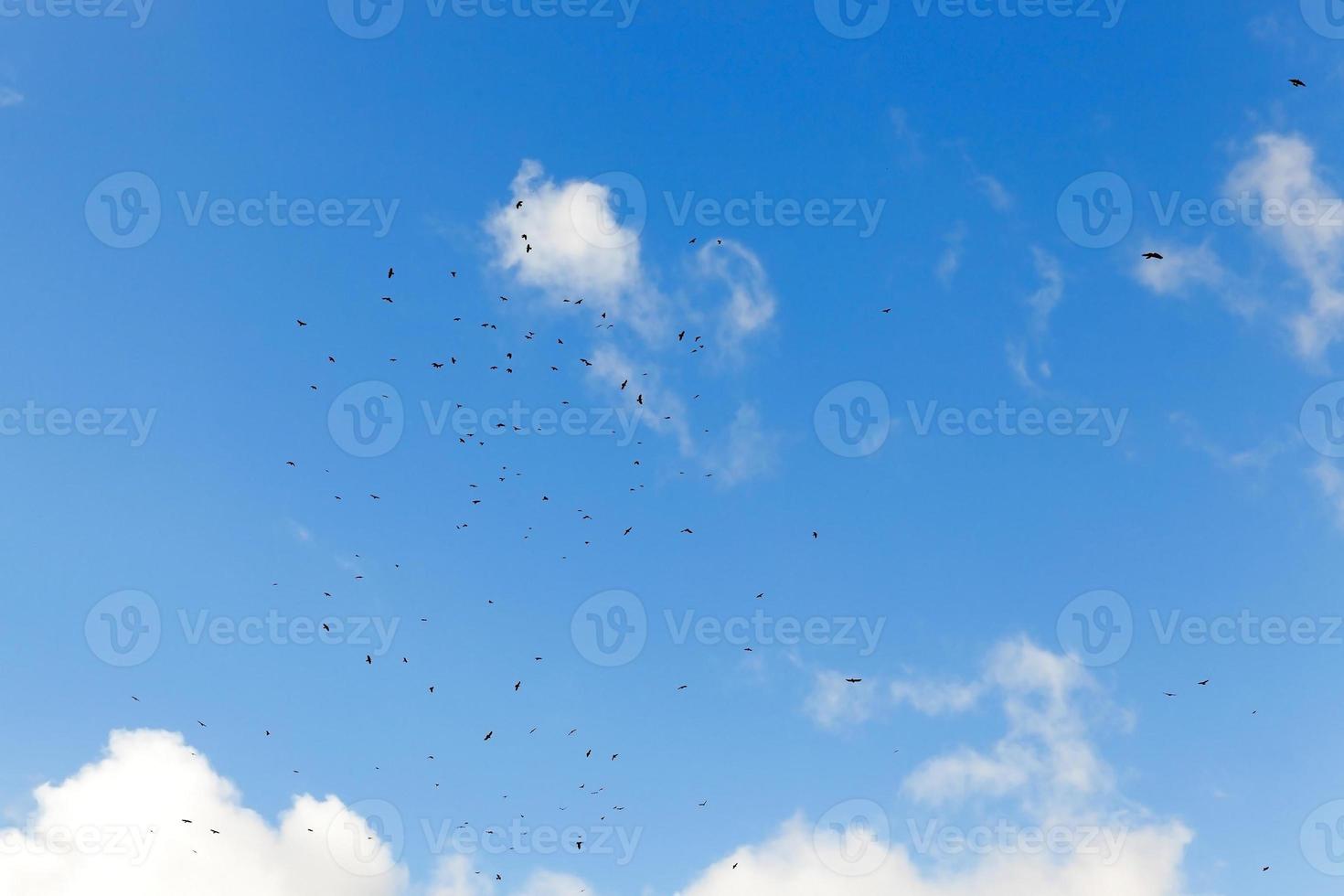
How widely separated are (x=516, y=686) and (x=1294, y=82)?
55778 mm

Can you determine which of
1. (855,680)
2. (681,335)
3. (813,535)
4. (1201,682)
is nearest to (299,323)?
(681,335)

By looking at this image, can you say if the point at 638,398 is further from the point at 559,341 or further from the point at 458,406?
the point at 458,406

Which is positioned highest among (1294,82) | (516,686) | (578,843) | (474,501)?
(1294,82)

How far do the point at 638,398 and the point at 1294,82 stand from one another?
38503 millimetres

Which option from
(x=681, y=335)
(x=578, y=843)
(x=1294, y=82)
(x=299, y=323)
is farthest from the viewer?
(x=578, y=843)

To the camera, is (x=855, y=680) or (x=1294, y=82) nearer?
(x=1294, y=82)

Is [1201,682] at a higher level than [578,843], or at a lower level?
higher

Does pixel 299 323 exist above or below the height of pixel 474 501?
above

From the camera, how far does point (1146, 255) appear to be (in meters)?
46.3

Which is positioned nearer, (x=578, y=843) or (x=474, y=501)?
(x=474, y=501)

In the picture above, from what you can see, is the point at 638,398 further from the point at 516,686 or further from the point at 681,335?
the point at 516,686

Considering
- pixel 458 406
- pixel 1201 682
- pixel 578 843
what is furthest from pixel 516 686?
pixel 1201 682

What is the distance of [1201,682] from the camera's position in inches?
2069

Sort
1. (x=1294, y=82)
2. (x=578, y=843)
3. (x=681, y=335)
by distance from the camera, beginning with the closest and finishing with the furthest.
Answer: (x=1294, y=82) < (x=681, y=335) < (x=578, y=843)
